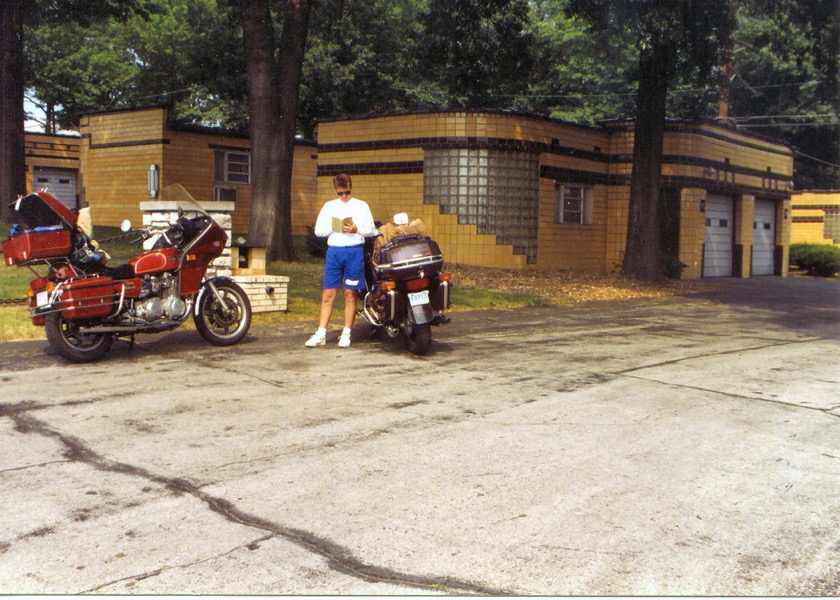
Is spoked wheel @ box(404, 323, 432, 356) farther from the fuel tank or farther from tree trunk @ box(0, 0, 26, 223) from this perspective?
tree trunk @ box(0, 0, 26, 223)

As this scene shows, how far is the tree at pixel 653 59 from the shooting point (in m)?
17.7

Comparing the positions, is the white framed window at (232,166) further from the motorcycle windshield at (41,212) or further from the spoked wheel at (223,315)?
the motorcycle windshield at (41,212)

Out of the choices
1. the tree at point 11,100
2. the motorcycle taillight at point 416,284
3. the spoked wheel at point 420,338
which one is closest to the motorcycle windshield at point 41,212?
the motorcycle taillight at point 416,284

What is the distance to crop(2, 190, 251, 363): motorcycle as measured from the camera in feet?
26.1

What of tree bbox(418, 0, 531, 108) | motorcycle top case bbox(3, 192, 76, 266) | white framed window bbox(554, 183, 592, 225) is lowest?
motorcycle top case bbox(3, 192, 76, 266)

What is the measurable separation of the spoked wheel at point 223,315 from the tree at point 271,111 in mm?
7648

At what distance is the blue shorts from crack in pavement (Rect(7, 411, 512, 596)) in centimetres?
413

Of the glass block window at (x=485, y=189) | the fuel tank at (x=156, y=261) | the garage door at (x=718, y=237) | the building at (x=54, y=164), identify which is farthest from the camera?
the building at (x=54, y=164)

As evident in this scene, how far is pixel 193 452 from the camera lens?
5258 millimetres

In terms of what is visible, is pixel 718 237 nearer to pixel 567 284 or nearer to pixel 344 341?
pixel 567 284

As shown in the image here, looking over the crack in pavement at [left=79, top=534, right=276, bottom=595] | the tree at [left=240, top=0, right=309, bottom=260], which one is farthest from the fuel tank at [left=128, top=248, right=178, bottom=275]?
the tree at [left=240, top=0, right=309, bottom=260]

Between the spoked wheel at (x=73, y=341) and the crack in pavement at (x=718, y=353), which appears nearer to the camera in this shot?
the spoked wheel at (x=73, y=341)

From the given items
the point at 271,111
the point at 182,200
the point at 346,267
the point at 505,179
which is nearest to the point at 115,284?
the point at 182,200

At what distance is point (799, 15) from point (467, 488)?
19898 mm
